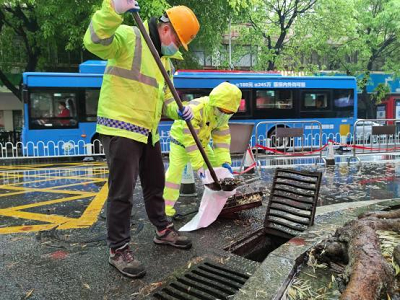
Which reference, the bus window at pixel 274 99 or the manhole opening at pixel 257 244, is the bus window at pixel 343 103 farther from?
the manhole opening at pixel 257 244

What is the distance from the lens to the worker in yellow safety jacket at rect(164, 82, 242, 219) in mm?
3805

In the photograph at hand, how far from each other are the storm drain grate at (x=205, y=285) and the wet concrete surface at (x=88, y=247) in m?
0.10

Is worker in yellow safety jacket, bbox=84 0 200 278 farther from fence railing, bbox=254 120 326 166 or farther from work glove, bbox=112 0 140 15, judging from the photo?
fence railing, bbox=254 120 326 166

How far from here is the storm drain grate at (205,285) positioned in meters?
2.38

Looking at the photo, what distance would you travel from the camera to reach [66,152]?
38.5 feet

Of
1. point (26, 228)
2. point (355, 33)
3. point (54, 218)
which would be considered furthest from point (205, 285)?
point (355, 33)

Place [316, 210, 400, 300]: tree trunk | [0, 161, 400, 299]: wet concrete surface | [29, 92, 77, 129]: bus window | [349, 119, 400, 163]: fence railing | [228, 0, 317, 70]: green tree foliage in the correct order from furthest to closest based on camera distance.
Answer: [228, 0, 317, 70]: green tree foliage
[29, 92, 77, 129]: bus window
[349, 119, 400, 163]: fence railing
[0, 161, 400, 299]: wet concrete surface
[316, 210, 400, 300]: tree trunk

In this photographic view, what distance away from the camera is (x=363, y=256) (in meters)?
2.08

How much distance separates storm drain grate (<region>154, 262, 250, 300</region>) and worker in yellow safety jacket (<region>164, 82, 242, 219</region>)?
4.11ft

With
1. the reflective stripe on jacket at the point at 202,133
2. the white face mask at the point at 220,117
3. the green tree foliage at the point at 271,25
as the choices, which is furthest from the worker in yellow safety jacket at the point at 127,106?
the green tree foliage at the point at 271,25

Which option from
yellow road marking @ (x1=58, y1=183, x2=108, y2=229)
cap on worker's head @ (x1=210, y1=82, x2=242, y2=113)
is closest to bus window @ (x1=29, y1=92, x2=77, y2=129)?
yellow road marking @ (x1=58, y1=183, x2=108, y2=229)

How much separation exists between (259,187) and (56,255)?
3.84 meters

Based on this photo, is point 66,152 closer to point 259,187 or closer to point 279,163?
point 279,163

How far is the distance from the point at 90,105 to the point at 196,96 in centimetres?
371
